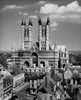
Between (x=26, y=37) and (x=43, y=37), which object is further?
(x=26, y=37)

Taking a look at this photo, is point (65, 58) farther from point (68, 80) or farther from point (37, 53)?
point (68, 80)

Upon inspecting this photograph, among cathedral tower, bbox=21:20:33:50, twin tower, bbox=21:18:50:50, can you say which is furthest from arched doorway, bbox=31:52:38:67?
cathedral tower, bbox=21:20:33:50

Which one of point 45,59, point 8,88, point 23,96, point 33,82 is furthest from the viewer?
point 45,59

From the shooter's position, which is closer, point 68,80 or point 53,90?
point 53,90

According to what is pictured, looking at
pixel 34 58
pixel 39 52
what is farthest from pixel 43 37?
pixel 34 58

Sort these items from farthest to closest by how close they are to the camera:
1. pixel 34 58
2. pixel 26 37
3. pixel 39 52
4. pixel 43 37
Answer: pixel 26 37
pixel 43 37
pixel 34 58
pixel 39 52

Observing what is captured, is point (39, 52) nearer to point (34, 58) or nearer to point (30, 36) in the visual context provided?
point (34, 58)

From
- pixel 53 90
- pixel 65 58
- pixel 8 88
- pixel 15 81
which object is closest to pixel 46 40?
pixel 65 58

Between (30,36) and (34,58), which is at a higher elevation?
(30,36)

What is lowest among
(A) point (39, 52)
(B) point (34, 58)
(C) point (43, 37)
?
(B) point (34, 58)
